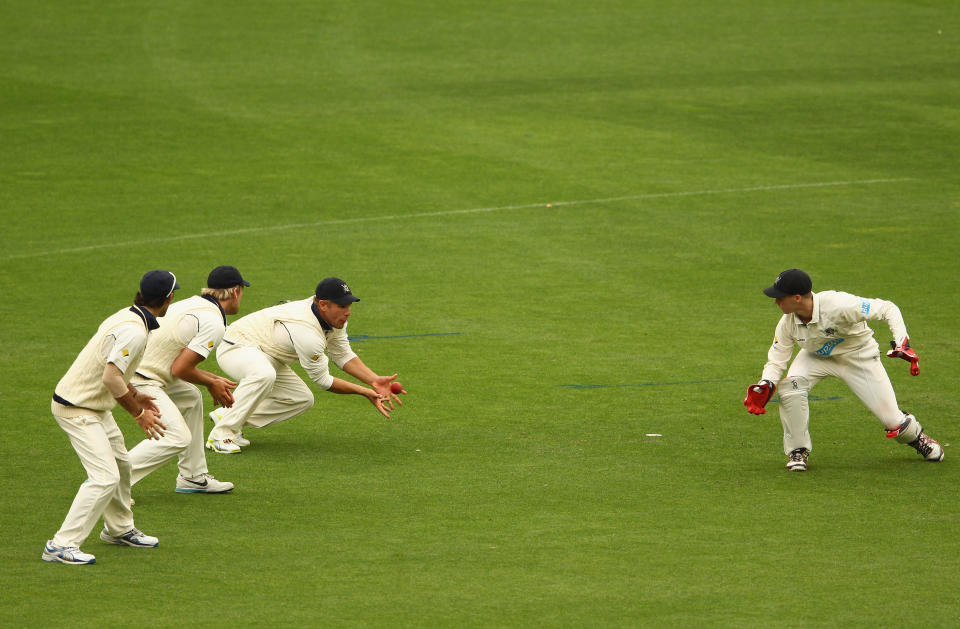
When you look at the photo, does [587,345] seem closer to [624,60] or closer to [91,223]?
[91,223]

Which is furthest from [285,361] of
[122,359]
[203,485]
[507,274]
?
[507,274]

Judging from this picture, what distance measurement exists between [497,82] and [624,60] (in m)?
4.08

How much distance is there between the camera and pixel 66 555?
8.40 metres

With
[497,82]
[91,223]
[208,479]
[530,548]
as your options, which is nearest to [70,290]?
[91,223]

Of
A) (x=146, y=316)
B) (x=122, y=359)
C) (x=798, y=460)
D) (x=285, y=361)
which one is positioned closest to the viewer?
(x=122, y=359)

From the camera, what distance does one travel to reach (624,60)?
3391cm

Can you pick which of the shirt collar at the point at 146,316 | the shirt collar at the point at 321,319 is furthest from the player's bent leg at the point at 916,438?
the shirt collar at the point at 146,316

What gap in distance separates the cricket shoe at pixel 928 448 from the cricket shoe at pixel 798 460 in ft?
3.19

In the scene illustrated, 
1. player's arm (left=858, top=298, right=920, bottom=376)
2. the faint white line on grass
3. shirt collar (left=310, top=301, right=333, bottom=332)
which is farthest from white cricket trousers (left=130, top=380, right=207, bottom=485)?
the faint white line on grass

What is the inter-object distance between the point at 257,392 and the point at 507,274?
7810mm

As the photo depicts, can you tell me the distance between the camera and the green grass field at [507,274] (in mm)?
8305

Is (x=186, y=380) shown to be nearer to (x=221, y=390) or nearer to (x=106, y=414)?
(x=221, y=390)

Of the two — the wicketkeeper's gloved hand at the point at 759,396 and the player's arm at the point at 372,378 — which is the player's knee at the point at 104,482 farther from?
the wicketkeeper's gloved hand at the point at 759,396

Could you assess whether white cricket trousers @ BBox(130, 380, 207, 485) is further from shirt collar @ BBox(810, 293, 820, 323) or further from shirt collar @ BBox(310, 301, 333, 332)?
shirt collar @ BBox(810, 293, 820, 323)
